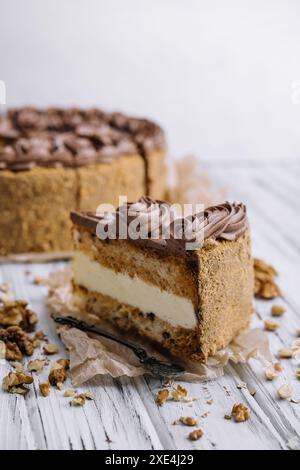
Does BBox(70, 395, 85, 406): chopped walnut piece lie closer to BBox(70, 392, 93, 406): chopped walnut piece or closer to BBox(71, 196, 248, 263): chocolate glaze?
BBox(70, 392, 93, 406): chopped walnut piece

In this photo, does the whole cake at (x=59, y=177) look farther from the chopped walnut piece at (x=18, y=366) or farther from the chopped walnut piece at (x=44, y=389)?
the chopped walnut piece at (x=44, y=389)

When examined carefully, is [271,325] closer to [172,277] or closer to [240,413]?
[172,277]

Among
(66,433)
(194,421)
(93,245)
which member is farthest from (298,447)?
(93,245)

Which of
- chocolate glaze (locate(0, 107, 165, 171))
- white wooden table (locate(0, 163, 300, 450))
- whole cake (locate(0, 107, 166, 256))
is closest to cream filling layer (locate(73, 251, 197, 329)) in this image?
white wooden table (locate(0, 163, 300, 450))
